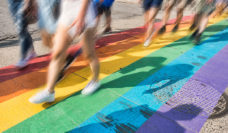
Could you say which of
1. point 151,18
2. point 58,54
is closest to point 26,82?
point 58,54

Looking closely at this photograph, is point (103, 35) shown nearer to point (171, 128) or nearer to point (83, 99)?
point (83, 99)

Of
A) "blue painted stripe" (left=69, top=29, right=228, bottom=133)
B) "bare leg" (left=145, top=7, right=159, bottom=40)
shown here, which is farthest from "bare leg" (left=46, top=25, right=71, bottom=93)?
"bare leg" (left=145, top=7, right=159, bottom=40)

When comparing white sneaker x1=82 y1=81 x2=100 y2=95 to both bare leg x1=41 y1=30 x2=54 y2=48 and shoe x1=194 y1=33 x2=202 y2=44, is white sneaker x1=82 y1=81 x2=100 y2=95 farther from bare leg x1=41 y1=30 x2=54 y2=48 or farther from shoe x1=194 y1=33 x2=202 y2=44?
shoe x1=194 y1=33 x2=202 y2=44

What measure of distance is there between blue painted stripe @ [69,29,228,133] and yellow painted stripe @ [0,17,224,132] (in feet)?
1.95

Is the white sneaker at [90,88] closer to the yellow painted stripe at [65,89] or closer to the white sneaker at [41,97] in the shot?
the yellow painted stripe at [65,89]

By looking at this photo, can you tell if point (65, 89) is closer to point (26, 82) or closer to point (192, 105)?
point (26, 82)

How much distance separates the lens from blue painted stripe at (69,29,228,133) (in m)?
1.99

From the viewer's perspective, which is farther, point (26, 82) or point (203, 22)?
point (203, 22)

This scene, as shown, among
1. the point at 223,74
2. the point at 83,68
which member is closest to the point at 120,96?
the point at 83,68

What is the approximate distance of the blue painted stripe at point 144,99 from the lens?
78.3 inches

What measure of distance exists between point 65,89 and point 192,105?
1742 millimetres

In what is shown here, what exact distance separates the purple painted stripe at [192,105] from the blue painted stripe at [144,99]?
85 millimetres

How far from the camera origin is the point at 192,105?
2.41m

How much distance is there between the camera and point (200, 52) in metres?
4.26
